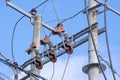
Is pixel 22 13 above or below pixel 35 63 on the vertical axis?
above

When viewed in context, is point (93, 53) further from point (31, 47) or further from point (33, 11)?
point (33, 11)

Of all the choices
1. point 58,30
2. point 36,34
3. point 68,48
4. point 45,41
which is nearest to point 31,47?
point 45,41

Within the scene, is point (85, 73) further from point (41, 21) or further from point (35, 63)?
point (41, 21)

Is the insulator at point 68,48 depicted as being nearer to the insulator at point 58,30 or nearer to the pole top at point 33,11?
the insulator at point 58,30

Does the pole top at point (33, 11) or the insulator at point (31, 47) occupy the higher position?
the pole top at point (33, 11)

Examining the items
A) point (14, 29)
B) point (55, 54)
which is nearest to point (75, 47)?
point (55, 54)

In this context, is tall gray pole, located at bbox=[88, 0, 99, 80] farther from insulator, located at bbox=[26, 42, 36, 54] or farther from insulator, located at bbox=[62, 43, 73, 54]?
insulator, located at bbox=[26, 42, 36, 54]

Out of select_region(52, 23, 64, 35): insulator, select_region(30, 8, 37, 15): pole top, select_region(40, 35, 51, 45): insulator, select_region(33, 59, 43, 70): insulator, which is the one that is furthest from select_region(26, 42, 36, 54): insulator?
select_region(30, 8, 37, 15): pole top

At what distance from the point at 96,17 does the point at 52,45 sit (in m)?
1.19

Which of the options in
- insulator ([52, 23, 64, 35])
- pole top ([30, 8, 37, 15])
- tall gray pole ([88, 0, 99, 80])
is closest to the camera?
tall gray pole ([88, 0, 99, 80])

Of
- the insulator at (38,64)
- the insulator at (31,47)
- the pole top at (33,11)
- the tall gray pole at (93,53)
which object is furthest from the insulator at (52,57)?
the pole top at (33,11)

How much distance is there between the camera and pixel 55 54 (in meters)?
9.84

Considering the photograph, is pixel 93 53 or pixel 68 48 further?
pixel 68 48

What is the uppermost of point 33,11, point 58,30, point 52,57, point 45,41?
point 33,11
